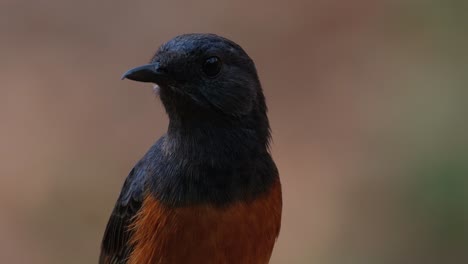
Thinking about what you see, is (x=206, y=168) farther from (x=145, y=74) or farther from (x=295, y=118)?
(x=295, y=118)

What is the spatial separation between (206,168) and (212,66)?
1.86ft

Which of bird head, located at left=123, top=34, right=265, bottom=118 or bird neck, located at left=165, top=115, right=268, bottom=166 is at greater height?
bird head, located at left=123, top=34, right=265, bottom=118

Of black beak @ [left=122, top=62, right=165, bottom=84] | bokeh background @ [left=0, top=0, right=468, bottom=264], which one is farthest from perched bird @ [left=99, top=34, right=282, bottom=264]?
bokeh background @ [left=0, top=0, right=468, bottom=264]

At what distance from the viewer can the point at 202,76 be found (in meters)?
4.94

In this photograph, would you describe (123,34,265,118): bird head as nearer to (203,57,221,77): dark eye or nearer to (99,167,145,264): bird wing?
(203,57,221,77): dark eye

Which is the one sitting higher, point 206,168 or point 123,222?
point 206,168

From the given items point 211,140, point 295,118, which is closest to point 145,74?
point 211,140

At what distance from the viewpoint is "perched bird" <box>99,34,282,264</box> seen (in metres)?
4.86

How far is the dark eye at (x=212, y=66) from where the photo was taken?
4.97m

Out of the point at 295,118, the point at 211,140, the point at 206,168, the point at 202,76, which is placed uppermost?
the point at 202,76

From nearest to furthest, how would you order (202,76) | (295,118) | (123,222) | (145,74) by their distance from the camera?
(145,74) < (202,76) < (123,222) < (295,118)

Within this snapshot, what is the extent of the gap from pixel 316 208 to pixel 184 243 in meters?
4.34

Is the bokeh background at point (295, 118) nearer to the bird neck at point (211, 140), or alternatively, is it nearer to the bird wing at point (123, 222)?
the bird wing at point (123, 222)

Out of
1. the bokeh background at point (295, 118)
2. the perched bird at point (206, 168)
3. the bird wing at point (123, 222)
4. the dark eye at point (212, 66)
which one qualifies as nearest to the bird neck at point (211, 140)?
the perched bird at point (206, 168)
